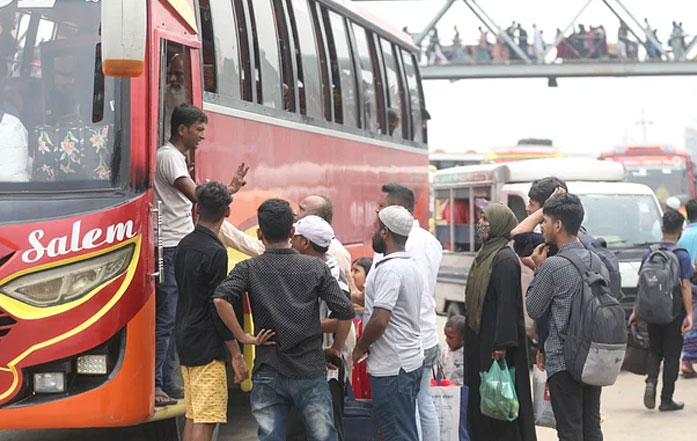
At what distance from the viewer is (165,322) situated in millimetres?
7191

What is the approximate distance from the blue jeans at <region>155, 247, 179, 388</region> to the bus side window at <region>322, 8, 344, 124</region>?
4648 mm

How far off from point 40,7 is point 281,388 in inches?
106

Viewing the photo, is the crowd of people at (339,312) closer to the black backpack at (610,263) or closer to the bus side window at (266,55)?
the black backpack at (610,263)

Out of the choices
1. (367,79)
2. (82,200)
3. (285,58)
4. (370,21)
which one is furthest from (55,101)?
(370,21)

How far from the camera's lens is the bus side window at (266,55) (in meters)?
9.65

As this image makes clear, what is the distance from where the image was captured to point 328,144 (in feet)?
37.5

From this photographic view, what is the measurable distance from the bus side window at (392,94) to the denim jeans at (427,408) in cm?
735

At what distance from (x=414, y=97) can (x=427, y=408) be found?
9.31 meters

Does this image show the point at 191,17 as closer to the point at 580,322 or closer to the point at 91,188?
the point at 91,188

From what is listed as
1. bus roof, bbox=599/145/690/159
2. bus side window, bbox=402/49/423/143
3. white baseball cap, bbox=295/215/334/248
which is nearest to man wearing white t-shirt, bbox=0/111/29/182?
white baseball cap, bbox=295/215/334/248

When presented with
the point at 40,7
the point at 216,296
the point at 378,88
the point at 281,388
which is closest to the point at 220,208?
the point at 216,296

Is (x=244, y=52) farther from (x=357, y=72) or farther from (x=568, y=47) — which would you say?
(x=568, y=47)

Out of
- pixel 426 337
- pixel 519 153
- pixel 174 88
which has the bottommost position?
pixel 426 337

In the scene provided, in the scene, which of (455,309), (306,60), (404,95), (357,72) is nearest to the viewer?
(306,60)
